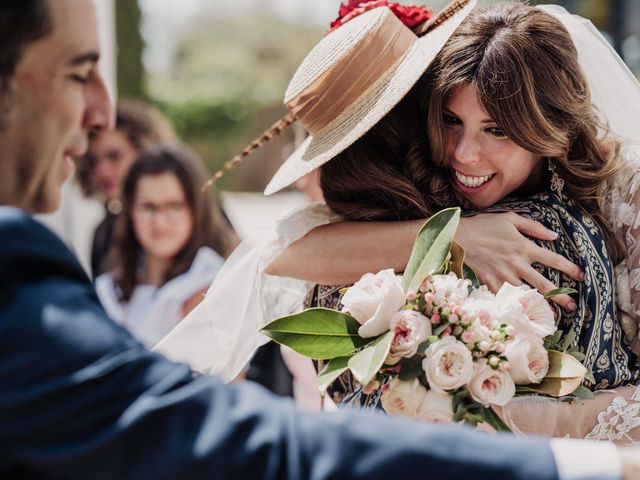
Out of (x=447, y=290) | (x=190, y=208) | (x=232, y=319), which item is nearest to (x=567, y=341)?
(x=447, y=290)

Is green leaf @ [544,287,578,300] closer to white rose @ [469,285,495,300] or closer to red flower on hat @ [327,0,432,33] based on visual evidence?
white rose @ [469,285,495,300]

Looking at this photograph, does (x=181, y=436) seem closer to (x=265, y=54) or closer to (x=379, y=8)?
(x=379, y=8)

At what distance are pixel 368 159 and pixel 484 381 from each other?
77 cm

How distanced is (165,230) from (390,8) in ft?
8.53

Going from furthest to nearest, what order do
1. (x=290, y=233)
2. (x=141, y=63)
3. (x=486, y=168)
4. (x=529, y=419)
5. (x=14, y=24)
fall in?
(x=141, y=63) → (x=290, y=233) → (x=486, y=168) → (x=529, y=419) → (x=14, y=24)

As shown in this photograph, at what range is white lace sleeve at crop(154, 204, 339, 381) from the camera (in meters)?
2.39

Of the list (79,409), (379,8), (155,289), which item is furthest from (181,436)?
(155,289)

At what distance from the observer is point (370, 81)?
2176mm

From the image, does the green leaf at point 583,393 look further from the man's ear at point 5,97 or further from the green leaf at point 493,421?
the man's ear at point 5,97

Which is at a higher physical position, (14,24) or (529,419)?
(14,24)

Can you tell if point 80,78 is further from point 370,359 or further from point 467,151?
point 467,151

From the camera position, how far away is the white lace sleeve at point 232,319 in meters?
2.39

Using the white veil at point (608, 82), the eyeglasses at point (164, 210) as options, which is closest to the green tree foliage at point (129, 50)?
the eyeglasses at point (164, 210)

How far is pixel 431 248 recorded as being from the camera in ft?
5.82
